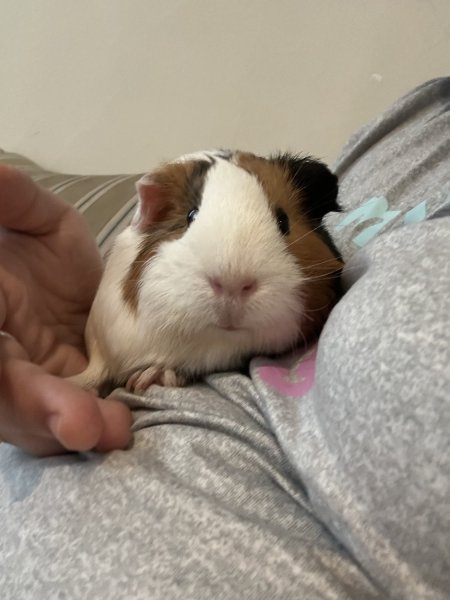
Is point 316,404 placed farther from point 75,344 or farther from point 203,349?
point 75,344

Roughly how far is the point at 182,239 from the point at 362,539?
342 millimetres

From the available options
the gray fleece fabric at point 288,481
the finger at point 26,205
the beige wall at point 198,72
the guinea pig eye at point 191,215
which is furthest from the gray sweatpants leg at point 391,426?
the beige wall at point 198,72

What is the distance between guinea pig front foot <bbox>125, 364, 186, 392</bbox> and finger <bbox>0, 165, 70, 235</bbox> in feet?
0.75

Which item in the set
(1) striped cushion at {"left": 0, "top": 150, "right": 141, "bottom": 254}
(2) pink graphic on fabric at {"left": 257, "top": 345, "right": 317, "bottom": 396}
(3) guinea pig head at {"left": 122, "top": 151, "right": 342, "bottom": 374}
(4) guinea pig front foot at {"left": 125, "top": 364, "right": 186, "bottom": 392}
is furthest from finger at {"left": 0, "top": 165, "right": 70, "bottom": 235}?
(1) striped cushion at {"left": 0, "top": 150, "right": 141, "bottom": 254}

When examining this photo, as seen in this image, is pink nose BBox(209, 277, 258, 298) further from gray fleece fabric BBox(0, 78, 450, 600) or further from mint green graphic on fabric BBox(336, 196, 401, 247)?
mint green graphic on fabric BBox(336, 196, 401, 247)

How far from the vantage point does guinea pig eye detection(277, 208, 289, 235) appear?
0.67 meters

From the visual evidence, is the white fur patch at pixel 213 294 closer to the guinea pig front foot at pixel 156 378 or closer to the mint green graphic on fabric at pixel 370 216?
the guinea pig front foot at pixel 156 378

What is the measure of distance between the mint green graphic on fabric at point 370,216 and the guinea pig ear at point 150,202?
244mm

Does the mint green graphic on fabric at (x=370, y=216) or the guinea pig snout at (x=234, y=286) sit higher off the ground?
the mint green graphic on fabric at (x=370, y=216)

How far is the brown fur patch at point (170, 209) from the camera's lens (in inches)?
27.3

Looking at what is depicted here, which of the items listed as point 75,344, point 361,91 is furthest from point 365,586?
point 361,91

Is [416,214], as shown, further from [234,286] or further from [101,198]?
[101,198]

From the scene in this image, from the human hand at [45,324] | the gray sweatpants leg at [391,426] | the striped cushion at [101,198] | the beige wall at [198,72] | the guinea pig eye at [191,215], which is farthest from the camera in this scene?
the beige wall at [198,72]

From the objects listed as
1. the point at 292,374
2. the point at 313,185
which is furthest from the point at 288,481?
the point at 313,185
